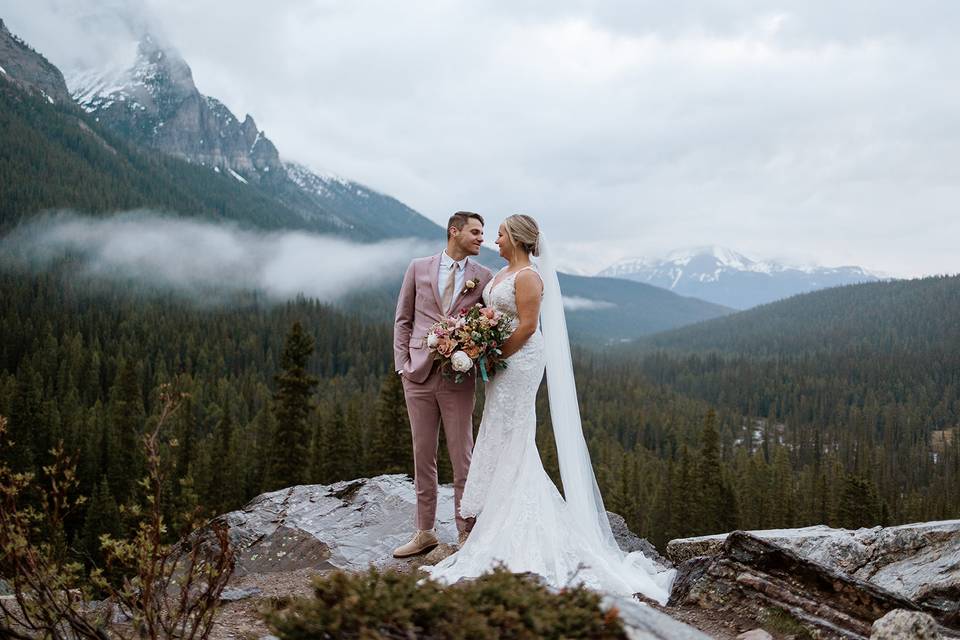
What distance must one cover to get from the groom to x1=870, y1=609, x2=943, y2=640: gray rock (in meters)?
4.15

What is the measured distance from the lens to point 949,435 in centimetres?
12862

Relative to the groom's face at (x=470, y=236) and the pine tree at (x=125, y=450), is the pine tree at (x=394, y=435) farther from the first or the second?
the groom's face at (x=470, y=236)

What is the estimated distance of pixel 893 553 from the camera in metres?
8.00

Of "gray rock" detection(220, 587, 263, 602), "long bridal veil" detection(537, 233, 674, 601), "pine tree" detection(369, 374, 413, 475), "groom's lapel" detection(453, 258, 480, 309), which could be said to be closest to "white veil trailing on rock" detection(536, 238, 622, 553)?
"long bridal veil" detection(537, 233, 674, 601)

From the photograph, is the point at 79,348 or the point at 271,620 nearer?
the point at 271,620

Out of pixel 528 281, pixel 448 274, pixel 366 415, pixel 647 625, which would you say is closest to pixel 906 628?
pixel 647 625

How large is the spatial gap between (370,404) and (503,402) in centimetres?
8079

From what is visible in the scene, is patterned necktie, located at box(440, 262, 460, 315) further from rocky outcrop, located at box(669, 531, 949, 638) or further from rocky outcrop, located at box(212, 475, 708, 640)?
rocky outcrop, located at box(669, 531, 949, 638)

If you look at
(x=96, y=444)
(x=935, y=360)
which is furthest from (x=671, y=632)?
(x=935, y=360)

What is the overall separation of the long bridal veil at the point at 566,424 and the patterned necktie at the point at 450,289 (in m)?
1.00

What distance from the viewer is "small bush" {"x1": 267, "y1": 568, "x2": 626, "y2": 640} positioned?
2.95 meters

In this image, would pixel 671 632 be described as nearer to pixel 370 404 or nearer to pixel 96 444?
pixel 96 444

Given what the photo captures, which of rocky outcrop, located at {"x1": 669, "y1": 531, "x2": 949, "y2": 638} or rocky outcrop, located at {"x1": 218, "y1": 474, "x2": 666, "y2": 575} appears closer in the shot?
rocky outcrop, located at {"x1": 669, "y1": 531, "x2": 949, "y2": 638}

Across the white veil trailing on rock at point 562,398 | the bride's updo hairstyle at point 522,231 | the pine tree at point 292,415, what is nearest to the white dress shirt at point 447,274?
the bride's updo hairstyle at point 522,231
